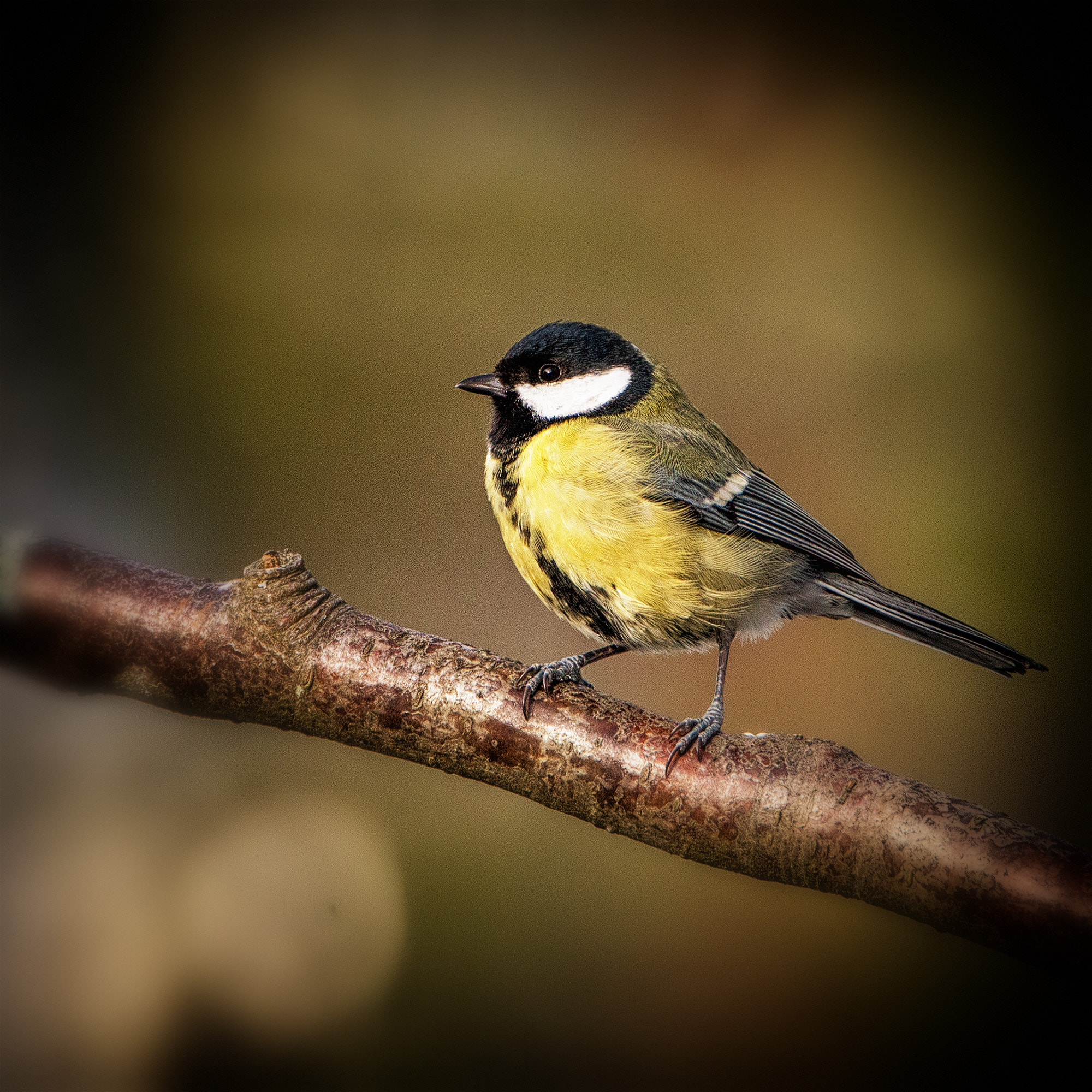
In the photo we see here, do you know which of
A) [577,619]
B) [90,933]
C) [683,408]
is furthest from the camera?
[90,933]

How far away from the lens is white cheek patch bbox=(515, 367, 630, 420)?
1.00 metres

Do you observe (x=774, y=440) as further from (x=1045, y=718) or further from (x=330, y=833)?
(x=330, y=833)

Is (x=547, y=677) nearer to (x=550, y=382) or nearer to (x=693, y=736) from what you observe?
(x=693, y=736)

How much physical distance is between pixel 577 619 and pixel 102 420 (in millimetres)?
992

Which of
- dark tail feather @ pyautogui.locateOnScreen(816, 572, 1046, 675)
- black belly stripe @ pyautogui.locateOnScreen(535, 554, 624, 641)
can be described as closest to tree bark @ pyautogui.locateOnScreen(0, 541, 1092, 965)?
black belly stripe @ pyautogui.locateOnScreen(535, 554, 624, 641)

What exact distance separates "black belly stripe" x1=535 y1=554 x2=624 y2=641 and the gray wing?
5.3 inches

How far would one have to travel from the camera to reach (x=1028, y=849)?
563 millimetres

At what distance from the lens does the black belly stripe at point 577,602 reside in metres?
0.89

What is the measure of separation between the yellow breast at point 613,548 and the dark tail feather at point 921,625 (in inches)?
4.5

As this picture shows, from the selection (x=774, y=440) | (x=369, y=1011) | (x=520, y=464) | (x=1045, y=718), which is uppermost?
(x=774, y=440)

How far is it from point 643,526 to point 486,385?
265 mm

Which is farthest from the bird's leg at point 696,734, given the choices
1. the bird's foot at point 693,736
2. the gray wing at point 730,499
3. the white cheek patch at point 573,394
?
the white cheek patch at point 573,394

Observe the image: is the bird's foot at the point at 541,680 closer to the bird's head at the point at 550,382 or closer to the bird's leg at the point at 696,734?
the bird's leg at the point at 696,734

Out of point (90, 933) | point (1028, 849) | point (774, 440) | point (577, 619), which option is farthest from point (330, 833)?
point (1028, 849)
